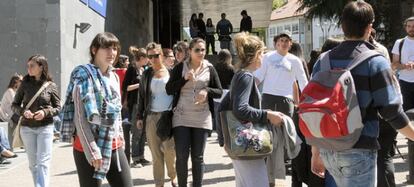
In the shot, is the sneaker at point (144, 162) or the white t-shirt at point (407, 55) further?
the sneaker at point (144, 162)

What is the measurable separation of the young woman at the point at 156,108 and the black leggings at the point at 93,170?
2.73m

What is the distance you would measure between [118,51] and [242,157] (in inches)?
52.5

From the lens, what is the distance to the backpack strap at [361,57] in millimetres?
3566

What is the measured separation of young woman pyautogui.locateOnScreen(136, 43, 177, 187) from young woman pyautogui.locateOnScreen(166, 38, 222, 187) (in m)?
0.78

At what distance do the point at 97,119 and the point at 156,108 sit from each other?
3.15 meters

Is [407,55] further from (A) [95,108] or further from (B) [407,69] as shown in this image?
(A) [95,108]

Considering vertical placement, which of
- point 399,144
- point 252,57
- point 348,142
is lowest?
point 399,144

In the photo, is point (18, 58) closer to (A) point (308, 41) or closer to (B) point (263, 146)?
(B) point (263, 146)

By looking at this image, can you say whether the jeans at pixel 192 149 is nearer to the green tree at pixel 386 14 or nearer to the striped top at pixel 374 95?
the striped top at pixel 374 95

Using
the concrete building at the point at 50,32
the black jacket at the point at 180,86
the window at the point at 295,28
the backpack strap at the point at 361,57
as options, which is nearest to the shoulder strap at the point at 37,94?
the black jacket at the point at 180,86

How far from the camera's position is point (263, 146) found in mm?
4754

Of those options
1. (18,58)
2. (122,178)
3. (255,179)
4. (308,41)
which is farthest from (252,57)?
(308,41)

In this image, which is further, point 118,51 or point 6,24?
point 6,24

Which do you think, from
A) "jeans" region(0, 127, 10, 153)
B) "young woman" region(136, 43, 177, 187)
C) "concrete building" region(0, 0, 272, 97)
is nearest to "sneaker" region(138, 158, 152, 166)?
"young woman" region(136, 43, 177, 187)
